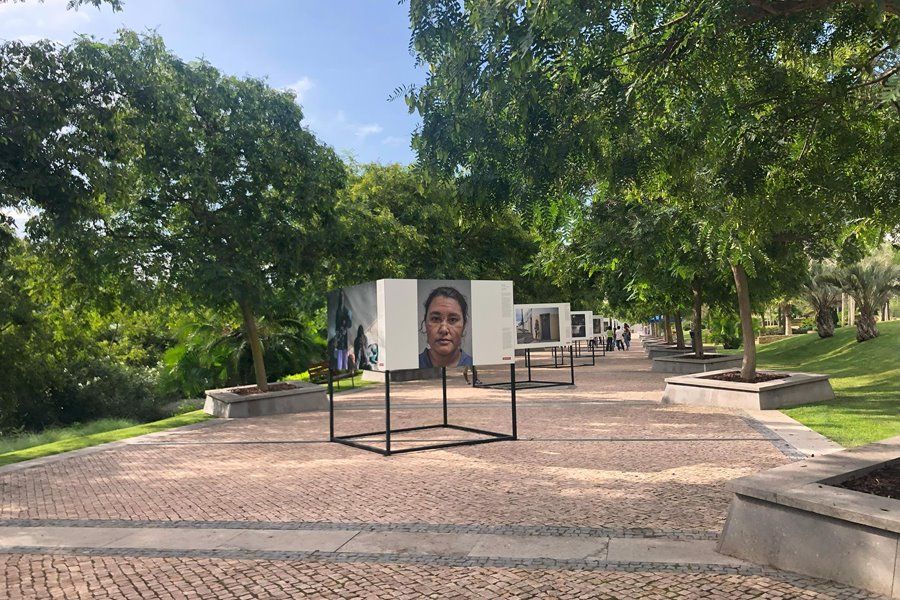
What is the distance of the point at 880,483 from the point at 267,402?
1316 centimetres

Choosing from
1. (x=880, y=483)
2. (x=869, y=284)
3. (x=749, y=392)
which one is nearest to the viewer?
(x=880, y=483)

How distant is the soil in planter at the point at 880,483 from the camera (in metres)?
5.07

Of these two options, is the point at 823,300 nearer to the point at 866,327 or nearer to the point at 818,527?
the point at 866,327

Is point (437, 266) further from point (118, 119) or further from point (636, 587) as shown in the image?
point (636, 587)

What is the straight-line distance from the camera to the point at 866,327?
89.4 feet

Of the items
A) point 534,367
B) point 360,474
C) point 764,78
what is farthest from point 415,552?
point 534,367

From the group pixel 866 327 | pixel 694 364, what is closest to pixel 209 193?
pixel 694 364

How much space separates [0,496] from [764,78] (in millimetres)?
10344

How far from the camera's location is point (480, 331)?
10625 mm

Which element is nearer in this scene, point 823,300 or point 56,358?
point 56,358

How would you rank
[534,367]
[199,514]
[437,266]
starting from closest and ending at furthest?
[199,514] < [437,266] < [534,367]

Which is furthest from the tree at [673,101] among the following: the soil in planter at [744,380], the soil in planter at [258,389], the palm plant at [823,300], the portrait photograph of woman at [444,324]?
the palm plant at [823,300]

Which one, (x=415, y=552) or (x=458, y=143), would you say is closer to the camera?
(x=415, y=552)

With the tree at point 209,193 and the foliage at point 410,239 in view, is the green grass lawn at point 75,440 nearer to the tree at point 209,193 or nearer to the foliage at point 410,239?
the tree at point 209,193
